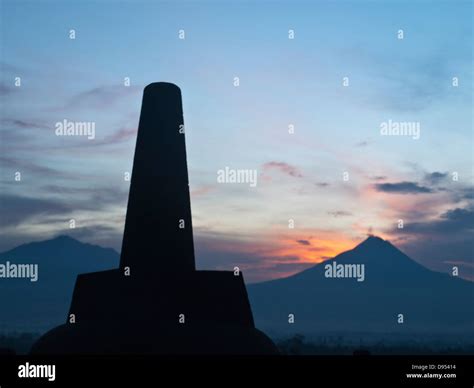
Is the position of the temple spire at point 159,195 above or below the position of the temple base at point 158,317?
above

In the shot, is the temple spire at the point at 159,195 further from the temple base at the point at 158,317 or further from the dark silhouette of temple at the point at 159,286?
the temple base at the point at 158,317

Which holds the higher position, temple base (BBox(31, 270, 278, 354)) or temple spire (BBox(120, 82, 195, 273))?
temple spire (BBox(120, 82, 195, 273))

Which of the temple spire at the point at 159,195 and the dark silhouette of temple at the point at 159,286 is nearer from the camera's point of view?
the dark silhouette of temple at the point at 159,286

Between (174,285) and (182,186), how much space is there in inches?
115

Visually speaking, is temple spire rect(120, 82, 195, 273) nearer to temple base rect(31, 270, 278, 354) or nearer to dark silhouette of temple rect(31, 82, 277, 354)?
dark silhouette of temple rect(31, 82, 277, 354)

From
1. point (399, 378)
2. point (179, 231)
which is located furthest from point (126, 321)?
point (399, 378)

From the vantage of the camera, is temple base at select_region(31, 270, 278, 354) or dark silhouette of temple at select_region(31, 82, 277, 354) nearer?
temple base at select_region(31, 270, 278, 354)

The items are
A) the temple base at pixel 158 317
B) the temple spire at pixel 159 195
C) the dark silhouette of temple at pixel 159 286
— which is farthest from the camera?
the temple spire at pixel 159 195

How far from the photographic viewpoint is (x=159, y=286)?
17.1 m

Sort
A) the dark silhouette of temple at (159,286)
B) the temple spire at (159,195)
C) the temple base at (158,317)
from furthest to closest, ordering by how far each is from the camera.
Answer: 1. the temple spire at (159,195)
2. the dark silhouette of temple at (159,286)
3. the temple base at (158,317)

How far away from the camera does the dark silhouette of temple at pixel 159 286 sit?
16.4 m

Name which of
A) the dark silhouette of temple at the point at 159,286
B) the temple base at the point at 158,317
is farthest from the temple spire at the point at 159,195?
the temple base at the point at 158,317

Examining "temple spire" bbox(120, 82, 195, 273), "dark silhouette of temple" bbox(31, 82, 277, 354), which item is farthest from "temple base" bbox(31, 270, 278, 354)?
Answer: "temple spire" bbox(120, 82, 195, 273)

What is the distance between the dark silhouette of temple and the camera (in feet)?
53.7
